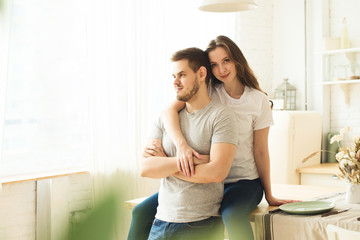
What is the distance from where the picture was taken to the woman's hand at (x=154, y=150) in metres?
2.34

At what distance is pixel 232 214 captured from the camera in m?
2.12

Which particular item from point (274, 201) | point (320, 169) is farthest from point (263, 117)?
point (320, 169)

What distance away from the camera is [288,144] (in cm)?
458

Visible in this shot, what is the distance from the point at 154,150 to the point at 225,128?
0.38 meters

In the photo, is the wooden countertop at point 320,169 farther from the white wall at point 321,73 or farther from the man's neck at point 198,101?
the man's neck at point 198,101

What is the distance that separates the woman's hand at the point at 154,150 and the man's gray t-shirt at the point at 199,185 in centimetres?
5

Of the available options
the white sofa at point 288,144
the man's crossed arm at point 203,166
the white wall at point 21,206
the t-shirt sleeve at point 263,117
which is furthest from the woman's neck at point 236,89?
the white sofa at point 288,144

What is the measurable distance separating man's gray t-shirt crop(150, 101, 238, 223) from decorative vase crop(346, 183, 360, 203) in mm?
646

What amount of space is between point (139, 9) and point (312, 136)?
2217 millimetres

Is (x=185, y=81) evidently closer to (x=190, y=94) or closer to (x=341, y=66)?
(x=190, y=94)

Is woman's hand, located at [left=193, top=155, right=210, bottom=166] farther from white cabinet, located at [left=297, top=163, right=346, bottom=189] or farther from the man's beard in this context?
white cabinet, located at [left=297, top=163, right=346, bottom=189]

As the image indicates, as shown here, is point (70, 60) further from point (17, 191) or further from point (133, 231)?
point (133, 231)

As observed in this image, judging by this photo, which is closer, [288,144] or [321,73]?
[288,144]

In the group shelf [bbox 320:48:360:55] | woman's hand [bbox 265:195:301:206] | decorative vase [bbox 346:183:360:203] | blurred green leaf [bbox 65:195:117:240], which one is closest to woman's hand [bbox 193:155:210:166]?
woman's hand [bbox 265:195:301:206]
